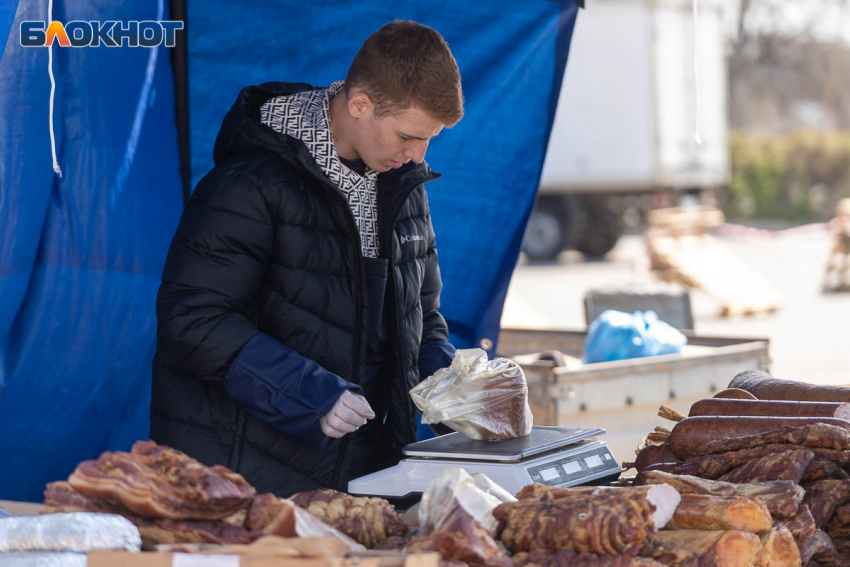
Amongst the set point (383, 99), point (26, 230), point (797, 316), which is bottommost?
point (797, 316)

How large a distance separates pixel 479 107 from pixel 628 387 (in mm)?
1378

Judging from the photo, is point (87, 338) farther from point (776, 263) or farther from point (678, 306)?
point (776, 263)

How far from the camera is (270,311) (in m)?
2.60

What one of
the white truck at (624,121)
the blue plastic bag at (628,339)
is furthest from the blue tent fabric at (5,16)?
the white truck at (624,121)

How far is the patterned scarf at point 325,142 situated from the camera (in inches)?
104

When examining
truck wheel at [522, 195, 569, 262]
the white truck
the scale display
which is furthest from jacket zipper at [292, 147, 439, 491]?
truck wheel at [522, 195, 569, 262]

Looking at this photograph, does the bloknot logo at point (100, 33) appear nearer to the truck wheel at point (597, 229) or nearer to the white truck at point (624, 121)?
the white truck at point (624, 121)

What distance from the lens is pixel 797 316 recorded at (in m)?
12.6

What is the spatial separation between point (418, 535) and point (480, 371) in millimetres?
641

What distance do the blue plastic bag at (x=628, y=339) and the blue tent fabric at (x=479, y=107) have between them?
728mm

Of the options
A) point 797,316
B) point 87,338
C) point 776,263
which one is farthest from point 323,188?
point 776,263

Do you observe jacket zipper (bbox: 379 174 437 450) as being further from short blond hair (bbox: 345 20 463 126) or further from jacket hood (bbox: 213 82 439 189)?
short blond hair (bbox: 345 20 463 126)

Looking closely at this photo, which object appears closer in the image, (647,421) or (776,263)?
(647,421)

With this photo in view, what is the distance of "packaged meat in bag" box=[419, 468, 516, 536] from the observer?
1770 millimetres
